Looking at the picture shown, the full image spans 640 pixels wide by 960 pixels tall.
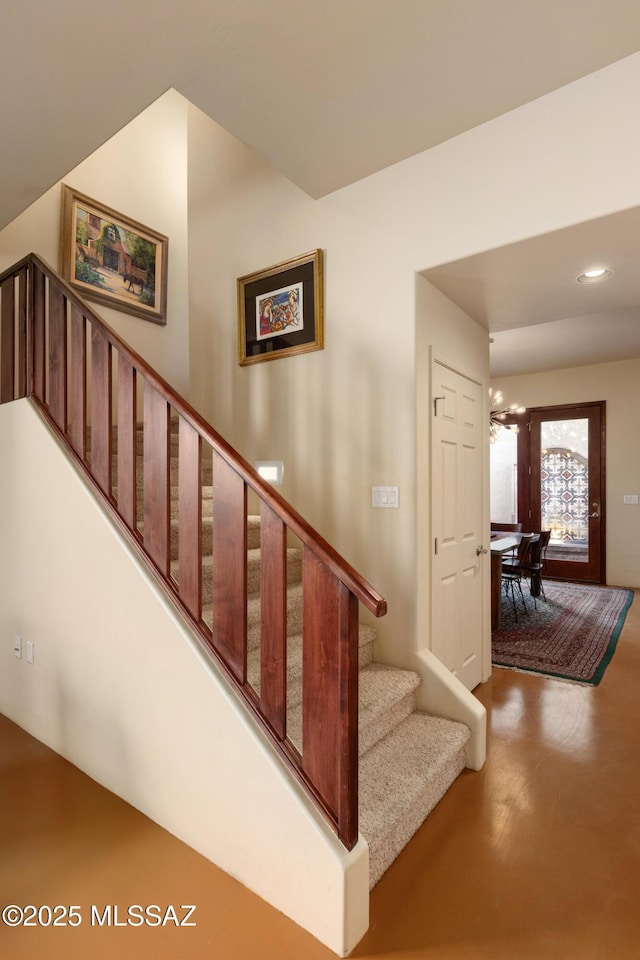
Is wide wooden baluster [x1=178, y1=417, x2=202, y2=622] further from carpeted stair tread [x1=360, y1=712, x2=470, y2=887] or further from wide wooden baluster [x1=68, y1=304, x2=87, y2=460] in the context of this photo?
carpeted stair tread [x1=360, y1=712, x2=470, y2=887]

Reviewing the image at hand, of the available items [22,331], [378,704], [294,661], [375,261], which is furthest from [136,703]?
[375,261]

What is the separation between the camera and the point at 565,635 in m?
4.45

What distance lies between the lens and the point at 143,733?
1.98 metres

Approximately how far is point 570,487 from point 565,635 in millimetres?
3215

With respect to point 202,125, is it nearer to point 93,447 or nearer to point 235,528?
point 93,447

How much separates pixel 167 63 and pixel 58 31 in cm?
36

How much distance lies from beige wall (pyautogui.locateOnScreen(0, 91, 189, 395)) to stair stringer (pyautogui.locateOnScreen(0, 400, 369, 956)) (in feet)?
4.86

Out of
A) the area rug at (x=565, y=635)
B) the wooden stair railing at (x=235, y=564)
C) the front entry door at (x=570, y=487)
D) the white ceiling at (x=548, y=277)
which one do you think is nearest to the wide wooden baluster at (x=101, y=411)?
the wooden stair railing at (x=235, y=564)

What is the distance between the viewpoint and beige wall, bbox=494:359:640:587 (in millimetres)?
6574

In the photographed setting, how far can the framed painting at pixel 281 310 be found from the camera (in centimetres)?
288

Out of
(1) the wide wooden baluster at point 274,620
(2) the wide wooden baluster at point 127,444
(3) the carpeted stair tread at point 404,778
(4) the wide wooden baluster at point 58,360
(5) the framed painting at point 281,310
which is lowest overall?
(3) the carpeted stair tread at point 404,778

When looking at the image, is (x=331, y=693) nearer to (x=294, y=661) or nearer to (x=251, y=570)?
(x=294, y=661)

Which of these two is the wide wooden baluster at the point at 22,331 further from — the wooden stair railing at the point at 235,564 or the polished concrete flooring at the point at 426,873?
the polished concrete flooring at the point at 426,873

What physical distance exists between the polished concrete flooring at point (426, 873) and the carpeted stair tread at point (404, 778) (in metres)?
0.07
